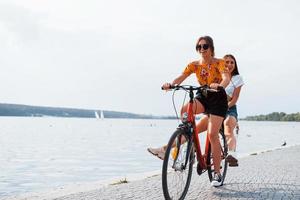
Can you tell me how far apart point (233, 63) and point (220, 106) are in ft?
7.15

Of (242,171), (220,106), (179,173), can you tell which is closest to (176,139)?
(179,173)

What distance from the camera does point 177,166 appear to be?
19.6ft

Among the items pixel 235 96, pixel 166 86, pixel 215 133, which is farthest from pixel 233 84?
pixel 166 86

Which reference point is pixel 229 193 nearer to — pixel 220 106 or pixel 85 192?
pixel 220 106

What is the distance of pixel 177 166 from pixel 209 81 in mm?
1300

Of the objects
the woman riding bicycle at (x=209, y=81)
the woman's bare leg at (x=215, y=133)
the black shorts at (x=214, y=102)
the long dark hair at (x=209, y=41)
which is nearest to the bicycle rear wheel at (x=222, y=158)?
the woman's bare leg at (x=215, y=133)

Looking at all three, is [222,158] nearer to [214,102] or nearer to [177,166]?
[214,102]

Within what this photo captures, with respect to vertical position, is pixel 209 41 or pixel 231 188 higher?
pixel 209 41

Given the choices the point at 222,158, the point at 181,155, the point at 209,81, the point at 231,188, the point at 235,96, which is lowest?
the point at 231,188

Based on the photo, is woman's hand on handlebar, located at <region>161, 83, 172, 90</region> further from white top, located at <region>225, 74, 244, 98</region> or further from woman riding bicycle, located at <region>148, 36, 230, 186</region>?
white top, located at <region>225, 74, 244, 98</region>

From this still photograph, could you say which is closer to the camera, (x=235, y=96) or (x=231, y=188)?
(x=231, y=188)

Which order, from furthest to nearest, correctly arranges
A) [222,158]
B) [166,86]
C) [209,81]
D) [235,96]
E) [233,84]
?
[233,84], [235,96], [222,158], [209,81], [166,86]

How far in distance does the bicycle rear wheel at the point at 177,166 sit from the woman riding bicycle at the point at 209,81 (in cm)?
59

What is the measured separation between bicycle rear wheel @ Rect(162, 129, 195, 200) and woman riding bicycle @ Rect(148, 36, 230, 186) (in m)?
0.59
